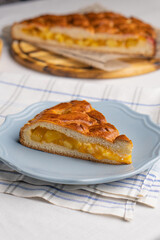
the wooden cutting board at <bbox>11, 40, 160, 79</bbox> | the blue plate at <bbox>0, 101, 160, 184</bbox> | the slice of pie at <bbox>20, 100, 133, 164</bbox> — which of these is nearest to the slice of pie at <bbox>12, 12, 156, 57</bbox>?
→ the wooden cutting board at <bbox>11, 40, 160, 79</bbox>

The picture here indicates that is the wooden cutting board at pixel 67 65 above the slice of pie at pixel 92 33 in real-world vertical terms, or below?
below

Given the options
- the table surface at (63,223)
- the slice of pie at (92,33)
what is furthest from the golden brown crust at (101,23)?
the table surface at (63,223)

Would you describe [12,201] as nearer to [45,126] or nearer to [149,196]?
[45,126]

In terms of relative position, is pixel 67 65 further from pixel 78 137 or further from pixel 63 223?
pixel 63 223

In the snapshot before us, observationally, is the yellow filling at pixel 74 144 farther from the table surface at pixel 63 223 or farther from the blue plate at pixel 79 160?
the table surface at pixel 63 223

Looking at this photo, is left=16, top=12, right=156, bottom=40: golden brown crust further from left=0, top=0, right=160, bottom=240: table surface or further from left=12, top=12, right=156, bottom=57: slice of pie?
left=0, top=0, right=160, bottom=240: table surface

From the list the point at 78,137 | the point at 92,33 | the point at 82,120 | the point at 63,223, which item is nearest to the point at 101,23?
the point at 92,33
